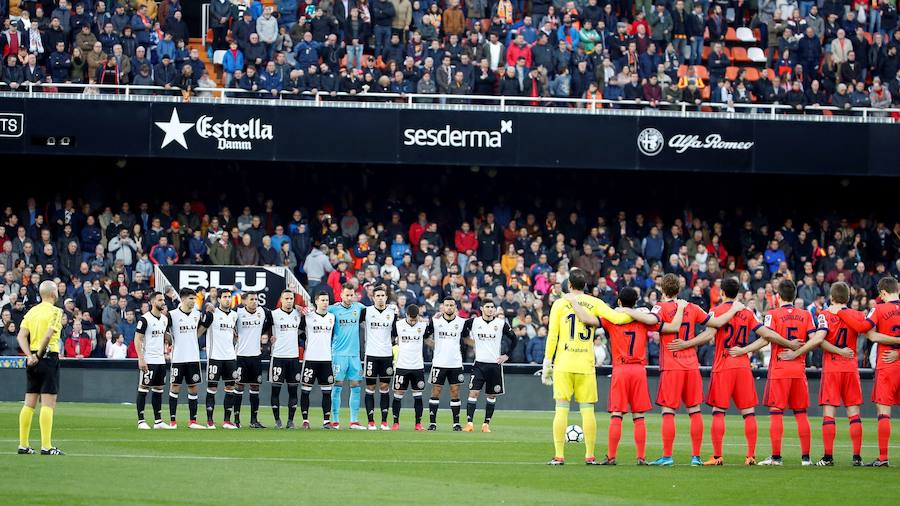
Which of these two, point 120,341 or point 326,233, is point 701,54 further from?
point 120,341

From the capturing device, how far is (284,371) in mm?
22766

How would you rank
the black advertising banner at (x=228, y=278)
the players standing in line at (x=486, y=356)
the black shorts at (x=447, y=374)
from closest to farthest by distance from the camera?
1. the players standing in line at (x=486, y=356)
2. the black shorts at (x=447, y=374)
3. the black advertising banner at (x=228, y=278)

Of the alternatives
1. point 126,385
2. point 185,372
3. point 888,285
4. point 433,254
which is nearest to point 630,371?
point 888,285

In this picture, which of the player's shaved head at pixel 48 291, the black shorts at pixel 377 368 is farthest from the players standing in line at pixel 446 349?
the player's shaved head at pixel 48 291

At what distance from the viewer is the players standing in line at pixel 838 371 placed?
1702 centimetres

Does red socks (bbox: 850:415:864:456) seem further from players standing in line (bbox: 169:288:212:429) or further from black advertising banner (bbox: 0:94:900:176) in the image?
black advertising banner (bbox: 0:94:900:176)

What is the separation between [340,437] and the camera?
20.6 metres

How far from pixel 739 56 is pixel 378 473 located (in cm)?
2723

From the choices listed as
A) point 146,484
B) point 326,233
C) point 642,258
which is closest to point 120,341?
point 326,233

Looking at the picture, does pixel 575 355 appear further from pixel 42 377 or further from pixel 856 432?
pixel 42 377

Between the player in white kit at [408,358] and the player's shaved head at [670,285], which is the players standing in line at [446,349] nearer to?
the player in white kit at [408,358]

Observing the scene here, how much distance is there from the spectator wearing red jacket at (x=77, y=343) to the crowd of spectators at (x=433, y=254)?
1.2 inches

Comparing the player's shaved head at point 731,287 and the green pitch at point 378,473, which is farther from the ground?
the player's shaved head at point 731,287

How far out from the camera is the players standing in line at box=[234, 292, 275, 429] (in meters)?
22.6
